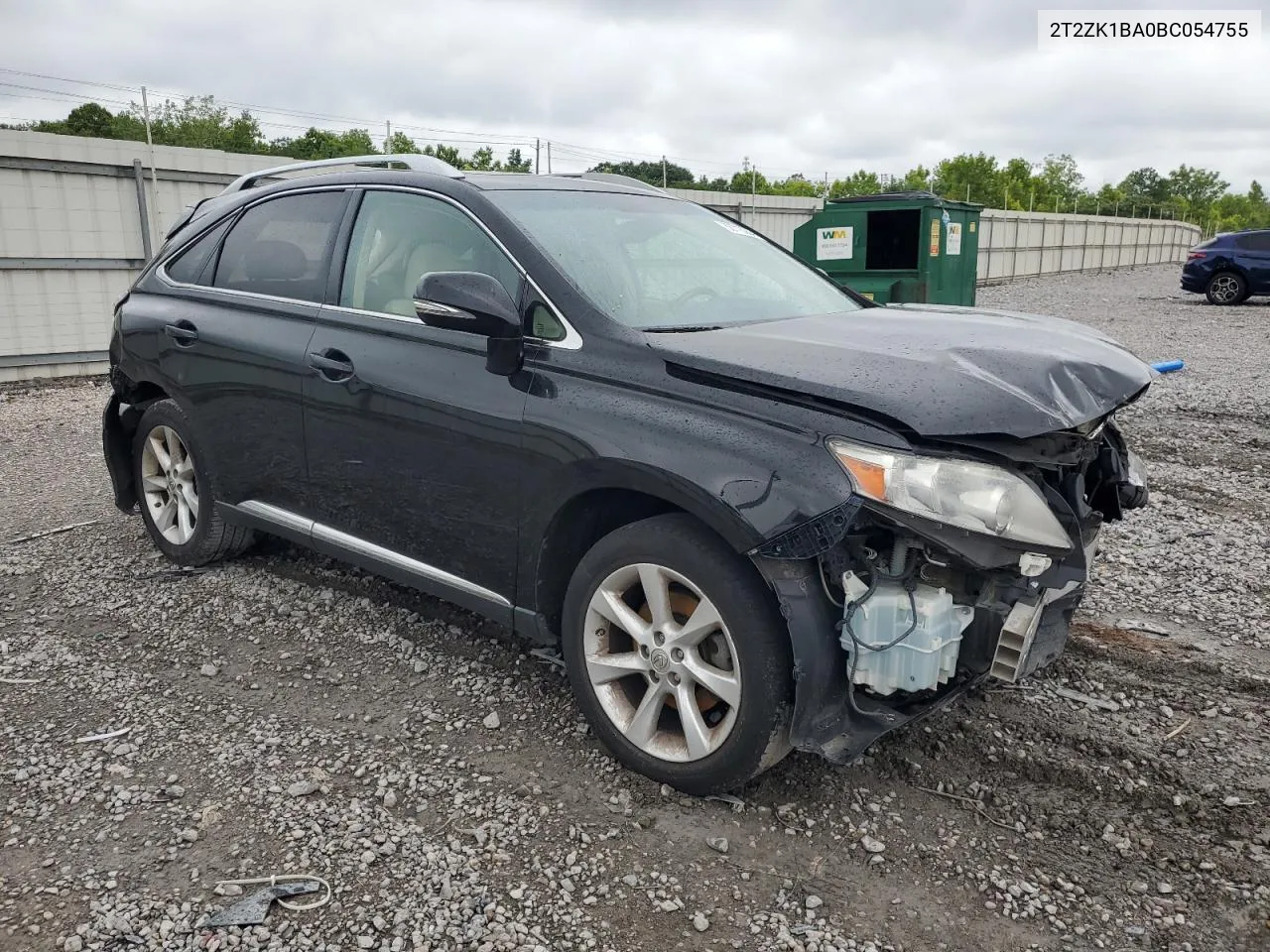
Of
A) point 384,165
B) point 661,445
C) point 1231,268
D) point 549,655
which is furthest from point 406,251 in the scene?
point 1231,268

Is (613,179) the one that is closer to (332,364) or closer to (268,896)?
(332,364)

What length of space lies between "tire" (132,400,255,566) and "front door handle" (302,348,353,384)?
1.01m

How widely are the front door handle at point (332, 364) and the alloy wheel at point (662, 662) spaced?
1369 millimetres

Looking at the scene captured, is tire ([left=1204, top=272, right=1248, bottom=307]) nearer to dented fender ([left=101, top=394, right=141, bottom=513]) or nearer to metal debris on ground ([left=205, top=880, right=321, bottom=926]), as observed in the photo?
dented fender ([left=101, top=394, right=141, bottom=513])

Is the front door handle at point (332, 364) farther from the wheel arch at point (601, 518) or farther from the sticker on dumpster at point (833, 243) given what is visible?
the sticker on dumpster at point (833, 243)

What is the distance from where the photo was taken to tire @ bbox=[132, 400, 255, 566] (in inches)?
178

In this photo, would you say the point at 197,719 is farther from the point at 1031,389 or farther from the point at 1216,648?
the point at 1216,648

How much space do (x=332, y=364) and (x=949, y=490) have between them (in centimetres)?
230

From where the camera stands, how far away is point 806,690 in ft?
8.48

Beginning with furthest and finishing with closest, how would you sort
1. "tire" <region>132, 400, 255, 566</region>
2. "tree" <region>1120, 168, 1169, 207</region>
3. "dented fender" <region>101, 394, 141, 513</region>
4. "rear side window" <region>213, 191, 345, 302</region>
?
"tree" <region>1120, 168, 1169, 207</region> → "dented fender" <region>101, 394, 141, 513</region> → "tire" <region>132, 400, 255, 566</region> → "rear side window" <region>213, 191, 345, 302</region>

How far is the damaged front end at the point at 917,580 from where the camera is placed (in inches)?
97.7

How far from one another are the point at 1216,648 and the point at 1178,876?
1.59m

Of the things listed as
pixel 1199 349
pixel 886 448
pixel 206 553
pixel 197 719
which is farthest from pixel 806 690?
pixel 1199 349

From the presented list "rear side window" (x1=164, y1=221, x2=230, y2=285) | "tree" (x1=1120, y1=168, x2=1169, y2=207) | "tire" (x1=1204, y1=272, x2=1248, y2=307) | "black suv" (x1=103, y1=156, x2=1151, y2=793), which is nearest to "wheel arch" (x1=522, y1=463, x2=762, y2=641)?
"black suv" (x1=103, y1=156, x2=1151, y2=793)
